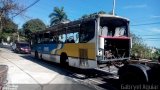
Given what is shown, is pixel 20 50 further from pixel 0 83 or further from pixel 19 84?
pixel 0 83

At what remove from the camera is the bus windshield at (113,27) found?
1334 cm

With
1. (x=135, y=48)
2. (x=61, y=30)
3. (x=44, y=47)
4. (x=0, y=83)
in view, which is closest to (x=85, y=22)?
(x=61, y=30)

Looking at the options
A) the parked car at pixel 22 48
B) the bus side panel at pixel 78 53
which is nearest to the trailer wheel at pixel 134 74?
the bus side panel at pixel 78 53

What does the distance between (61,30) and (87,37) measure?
423cm

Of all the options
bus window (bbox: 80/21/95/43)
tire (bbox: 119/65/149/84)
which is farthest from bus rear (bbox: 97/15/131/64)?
tire (bbox: 119/65/149/84)

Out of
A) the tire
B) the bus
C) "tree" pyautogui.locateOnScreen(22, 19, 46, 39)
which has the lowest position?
the tire

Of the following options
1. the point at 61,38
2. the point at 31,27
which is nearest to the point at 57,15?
the point at 31,27

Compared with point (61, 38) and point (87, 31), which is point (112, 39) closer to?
point (87, 31)

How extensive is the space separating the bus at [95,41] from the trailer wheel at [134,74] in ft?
10.4

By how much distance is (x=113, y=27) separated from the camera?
14156mm

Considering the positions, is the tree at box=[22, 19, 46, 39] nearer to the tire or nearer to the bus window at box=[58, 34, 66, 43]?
the bus window at box=[58, 34, 66, 43]

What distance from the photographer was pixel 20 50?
129 ft

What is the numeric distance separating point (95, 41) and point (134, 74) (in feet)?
13.9

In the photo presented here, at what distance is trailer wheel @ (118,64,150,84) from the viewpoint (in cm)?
868
